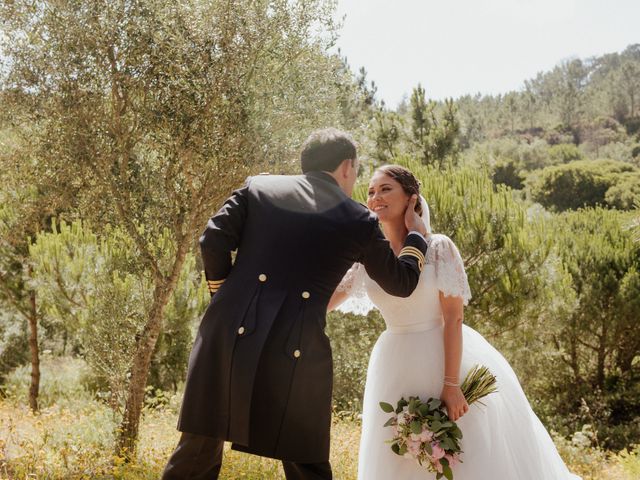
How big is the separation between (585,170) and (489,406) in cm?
3874

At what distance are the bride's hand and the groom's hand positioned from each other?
866 millimetres

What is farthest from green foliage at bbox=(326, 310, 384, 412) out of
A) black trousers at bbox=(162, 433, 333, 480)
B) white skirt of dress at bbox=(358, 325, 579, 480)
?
black trousers at bbox=(162, 433, 333, 480)

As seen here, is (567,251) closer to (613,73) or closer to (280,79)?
(280,79)

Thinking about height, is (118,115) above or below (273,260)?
above

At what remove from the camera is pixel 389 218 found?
3.56 meters

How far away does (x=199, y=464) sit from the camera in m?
2.82

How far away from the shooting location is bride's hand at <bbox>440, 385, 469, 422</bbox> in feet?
10.4

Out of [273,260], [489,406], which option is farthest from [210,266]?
[489,406]

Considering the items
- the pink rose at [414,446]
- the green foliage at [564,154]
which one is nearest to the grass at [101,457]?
the pink rose at [414,446]

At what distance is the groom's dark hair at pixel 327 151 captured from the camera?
2.99m

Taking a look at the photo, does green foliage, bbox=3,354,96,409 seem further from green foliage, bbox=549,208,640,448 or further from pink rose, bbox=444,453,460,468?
pink rose, bbox=444,453,460,468

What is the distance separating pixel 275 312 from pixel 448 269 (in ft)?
3.51

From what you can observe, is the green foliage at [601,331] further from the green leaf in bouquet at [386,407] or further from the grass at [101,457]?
the green leaf in bouquet at [386,407]

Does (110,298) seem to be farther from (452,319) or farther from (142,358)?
(452,319)
